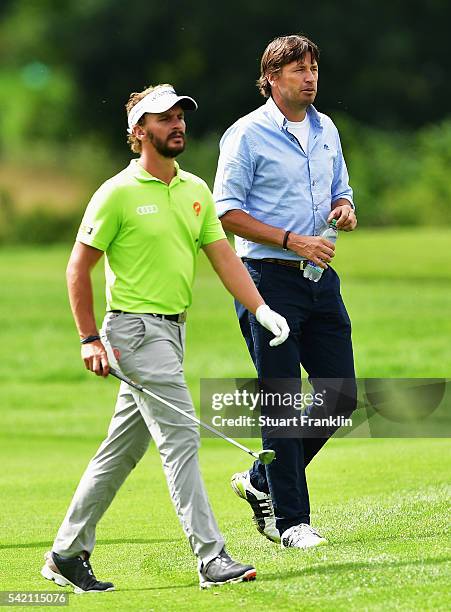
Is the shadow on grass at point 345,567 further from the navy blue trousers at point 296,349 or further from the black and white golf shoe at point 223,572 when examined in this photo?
the navy blue trousers at point 296,349

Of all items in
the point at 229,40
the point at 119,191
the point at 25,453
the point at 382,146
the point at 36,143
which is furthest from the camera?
the point at 229,40

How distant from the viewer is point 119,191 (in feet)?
18.6

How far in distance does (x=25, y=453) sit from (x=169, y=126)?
667cm

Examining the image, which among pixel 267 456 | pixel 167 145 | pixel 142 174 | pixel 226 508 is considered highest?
pixel 167 145

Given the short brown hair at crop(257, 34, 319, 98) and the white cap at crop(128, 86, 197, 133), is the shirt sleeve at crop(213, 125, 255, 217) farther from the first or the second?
the white cap at crop(128, 86, 197, 133)

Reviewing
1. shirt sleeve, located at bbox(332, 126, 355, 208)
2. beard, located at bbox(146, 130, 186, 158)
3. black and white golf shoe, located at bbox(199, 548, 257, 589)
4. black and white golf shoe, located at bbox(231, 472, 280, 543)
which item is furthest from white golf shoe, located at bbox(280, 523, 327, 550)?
beard, located at bbox(146, 130, 186, 158)

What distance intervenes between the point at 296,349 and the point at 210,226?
36.3 inches

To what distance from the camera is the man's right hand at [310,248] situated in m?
6.54

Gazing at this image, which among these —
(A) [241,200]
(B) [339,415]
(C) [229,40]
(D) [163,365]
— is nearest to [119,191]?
(D) [163,365]

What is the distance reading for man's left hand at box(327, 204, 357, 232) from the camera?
6.70m

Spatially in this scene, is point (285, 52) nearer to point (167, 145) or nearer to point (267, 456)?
point (167, 145)

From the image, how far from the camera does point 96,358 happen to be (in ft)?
18.6

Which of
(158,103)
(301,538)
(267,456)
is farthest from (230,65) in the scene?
(267,456)

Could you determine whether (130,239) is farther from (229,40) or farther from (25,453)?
(229,40)
